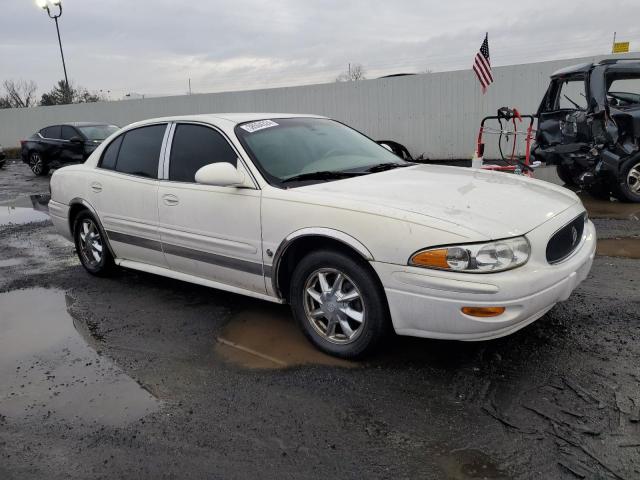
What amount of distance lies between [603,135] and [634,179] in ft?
2.86

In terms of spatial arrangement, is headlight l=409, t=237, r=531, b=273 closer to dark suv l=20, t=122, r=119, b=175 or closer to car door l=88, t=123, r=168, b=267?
car door l=88, t=123, r=168, b=267

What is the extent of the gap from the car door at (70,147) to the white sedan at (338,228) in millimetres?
11792

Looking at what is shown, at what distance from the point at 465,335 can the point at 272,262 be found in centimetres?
133

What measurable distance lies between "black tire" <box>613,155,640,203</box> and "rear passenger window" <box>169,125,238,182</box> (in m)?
5.98

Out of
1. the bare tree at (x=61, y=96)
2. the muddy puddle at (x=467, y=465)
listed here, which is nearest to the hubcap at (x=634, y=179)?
the muddy puddle at (x=467, y=465)

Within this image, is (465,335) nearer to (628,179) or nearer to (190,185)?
(190,185)

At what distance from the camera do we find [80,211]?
546 centimetres

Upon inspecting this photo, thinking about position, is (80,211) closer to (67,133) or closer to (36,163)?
(67,133)

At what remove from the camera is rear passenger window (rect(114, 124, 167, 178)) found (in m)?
4.61

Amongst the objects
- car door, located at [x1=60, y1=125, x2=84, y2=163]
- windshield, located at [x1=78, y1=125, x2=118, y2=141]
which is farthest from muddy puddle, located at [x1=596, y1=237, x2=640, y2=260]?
→ car door, located at [x1=60, y1=125, x2=84, y2=163]

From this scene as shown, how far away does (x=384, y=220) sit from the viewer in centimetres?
305

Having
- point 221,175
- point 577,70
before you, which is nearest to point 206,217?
point 221,175

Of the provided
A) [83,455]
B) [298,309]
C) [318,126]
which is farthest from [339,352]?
[318,126]

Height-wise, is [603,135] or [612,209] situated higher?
[603,135]
